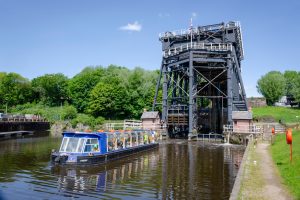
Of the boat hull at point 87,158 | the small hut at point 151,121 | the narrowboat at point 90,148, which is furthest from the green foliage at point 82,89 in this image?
the boat hull at point 87,158

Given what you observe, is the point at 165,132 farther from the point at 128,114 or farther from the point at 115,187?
the point at 128,114

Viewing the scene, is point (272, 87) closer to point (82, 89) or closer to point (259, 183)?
point (82, 89)

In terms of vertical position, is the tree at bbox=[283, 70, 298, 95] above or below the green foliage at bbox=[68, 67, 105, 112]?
above

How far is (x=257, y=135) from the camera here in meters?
43.6

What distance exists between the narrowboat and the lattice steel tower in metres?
21.4

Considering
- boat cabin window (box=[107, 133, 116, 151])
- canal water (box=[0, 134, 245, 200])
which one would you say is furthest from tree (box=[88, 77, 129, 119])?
canal water (box=[0, 134, 245, 200])

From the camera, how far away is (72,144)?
25.5 m

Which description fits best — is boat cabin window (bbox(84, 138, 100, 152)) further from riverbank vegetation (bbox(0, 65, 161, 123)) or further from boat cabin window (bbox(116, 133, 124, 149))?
riverbank vegetation (bbox(0, 65, 161, 123))

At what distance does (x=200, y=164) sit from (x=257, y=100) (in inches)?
3578

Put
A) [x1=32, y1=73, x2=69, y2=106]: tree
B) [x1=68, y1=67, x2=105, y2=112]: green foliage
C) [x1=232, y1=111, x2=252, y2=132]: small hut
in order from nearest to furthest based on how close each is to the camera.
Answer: [x1=232, y1=111, x2=252, y2=132]: small hut → [x1=68, y1=67, x2=105, y2=112]: green foliage → [x1=32, y1=73, x2=69, y2=106]: tree

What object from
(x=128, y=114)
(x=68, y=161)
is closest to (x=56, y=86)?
(x=128, y=114)

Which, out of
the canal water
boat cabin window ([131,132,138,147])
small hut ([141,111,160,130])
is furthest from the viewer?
small hut ([141,111,160,130])

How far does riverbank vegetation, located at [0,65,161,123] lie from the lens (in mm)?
89019

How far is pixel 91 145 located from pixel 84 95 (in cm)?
7571
